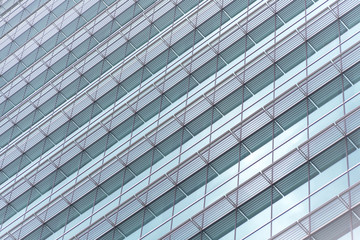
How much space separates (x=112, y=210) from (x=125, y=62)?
936 cm

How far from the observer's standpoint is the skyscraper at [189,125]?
26.8 meters

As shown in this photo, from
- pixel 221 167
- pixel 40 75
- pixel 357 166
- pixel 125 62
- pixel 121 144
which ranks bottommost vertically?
pixel 357 166

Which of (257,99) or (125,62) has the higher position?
(125,62)

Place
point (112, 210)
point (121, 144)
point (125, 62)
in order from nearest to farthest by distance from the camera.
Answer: point (112, 210)
point (121, 144)
point (125, 62)

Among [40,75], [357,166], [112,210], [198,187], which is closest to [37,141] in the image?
[40,75]

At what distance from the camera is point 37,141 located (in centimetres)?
3891

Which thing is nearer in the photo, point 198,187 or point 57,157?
point 198,187

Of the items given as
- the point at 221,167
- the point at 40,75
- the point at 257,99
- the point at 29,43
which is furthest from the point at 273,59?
the point at 29,43

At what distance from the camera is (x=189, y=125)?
106 ft

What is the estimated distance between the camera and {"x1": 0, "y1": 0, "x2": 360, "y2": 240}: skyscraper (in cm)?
2683

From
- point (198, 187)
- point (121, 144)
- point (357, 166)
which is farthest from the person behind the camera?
point (121, 144)

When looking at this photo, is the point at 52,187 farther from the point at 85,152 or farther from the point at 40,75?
the point at 40,75

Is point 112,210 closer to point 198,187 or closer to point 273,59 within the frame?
point 198,187

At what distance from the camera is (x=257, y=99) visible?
1228 inches
